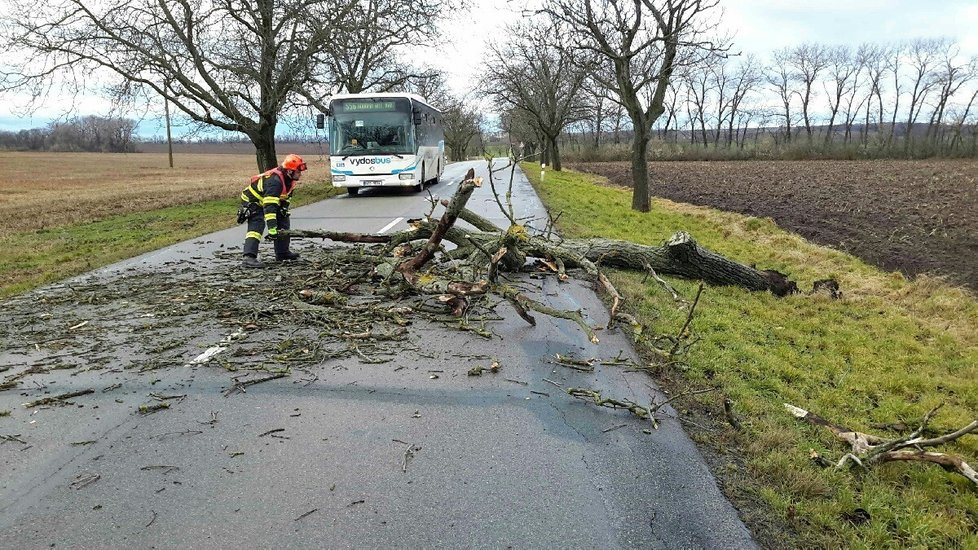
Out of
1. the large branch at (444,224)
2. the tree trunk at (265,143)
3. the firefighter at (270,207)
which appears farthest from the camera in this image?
the tree trunk at (265,143)

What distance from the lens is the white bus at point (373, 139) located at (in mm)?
18594

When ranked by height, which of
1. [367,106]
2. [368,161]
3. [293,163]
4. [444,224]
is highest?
[367,106]

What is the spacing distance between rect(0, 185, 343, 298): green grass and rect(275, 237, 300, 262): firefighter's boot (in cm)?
278

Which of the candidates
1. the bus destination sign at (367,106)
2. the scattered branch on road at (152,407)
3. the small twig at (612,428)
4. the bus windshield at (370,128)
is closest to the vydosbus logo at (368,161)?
the bus windshield at (370,128)

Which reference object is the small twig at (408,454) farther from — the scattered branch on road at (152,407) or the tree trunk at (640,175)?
the tree trunk at (640,175)

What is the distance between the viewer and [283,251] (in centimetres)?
891

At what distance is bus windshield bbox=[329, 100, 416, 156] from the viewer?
18.6m

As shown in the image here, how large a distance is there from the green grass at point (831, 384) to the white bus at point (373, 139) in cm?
896

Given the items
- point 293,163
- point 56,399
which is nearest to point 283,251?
point 293,163

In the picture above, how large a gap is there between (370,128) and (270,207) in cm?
1079

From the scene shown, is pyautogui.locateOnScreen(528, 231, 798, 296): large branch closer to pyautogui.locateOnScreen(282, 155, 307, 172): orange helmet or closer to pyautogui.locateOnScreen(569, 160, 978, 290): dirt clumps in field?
pyautogui.locateOnScreen(569, 160, 978, 290): dirt clumps in field

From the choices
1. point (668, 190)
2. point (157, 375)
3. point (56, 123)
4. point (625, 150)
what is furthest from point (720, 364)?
point (625, 150)

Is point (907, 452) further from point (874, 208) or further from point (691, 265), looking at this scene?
point (874, 208)

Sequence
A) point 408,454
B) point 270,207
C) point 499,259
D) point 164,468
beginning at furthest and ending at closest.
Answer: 1. point 270,207
2. point 499,259
3. point 408,454
4. point 164,468
